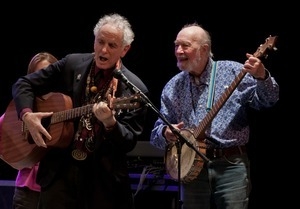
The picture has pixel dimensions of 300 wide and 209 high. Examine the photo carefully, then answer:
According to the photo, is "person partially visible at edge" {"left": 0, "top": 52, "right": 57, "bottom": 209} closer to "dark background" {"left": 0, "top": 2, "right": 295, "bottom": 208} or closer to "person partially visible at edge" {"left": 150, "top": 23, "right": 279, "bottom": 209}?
"person partially visible at edge" {"left": 150, "top": 23, "right": 279, "bottom": 209}

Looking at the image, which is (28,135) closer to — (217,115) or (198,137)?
(198,137)

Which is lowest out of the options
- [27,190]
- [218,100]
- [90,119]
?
[27,190]

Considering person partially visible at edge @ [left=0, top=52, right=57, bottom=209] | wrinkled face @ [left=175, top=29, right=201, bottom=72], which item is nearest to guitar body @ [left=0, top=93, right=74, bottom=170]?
person partially visible at edge @ [left=0, top=52, right=57, bottom=209]

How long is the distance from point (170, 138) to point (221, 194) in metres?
0.53

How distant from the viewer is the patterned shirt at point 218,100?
3.68 meters

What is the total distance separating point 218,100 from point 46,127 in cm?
120

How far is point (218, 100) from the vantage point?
12.2ft

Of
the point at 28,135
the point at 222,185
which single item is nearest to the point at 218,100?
the point at 222,185

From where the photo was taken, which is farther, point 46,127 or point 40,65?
point 40,65

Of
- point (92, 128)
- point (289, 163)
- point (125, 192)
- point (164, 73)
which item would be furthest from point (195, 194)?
point (164, 73)

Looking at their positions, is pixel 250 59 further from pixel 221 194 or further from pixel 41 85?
pixel 41 85

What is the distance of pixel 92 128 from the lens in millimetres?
3316

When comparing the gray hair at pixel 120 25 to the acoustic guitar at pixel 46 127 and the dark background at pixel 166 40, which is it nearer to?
the acoustic guitar at pixel 46 127

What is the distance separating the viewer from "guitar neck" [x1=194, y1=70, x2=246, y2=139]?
360 centimetres
